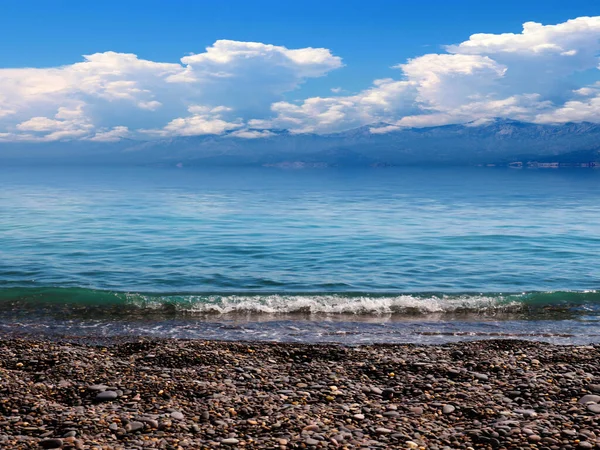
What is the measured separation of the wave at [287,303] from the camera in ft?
77.4

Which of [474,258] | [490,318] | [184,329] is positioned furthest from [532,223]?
[184,329]

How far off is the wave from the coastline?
20.3 ft

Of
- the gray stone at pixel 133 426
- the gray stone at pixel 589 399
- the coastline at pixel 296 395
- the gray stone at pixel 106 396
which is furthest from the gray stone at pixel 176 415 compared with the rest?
the gray stone at pixel 589 399

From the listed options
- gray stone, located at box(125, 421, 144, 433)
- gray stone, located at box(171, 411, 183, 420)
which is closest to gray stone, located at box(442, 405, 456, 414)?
gray stone, located at box(171, 411, 183, 420)

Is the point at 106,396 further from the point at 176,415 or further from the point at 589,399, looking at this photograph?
the point at 589,399

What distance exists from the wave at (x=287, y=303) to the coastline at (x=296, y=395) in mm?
6172

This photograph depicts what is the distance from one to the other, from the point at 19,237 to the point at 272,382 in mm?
33637

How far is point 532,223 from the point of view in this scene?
175 ft

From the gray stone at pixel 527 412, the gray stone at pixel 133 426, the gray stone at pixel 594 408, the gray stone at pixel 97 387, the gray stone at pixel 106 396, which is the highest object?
the gray stone at pixel 97 387

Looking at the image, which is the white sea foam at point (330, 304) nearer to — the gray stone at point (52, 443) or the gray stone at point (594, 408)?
the gray stone at point (594, 408)

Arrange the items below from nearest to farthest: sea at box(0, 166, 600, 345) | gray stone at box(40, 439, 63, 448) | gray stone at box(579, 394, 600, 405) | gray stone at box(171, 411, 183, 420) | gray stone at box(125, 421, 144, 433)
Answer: gray stone at box(40, 439, 63, 448) < gray stone at box(125, 421, 144, 433) < gray stone at box(171, 411, 183, 420) < gray stone at box(579, 394, 600, 405) < sea at box(0, 166, 600, 345)

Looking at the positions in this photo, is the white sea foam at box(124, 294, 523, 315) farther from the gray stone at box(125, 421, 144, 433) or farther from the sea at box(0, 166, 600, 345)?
the gray stone at box(125, 421, 144, 433)

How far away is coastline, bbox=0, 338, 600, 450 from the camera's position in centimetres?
1101

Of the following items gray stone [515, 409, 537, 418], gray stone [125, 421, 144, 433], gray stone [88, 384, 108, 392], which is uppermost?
gray stone [88, 384, 108, 392]
